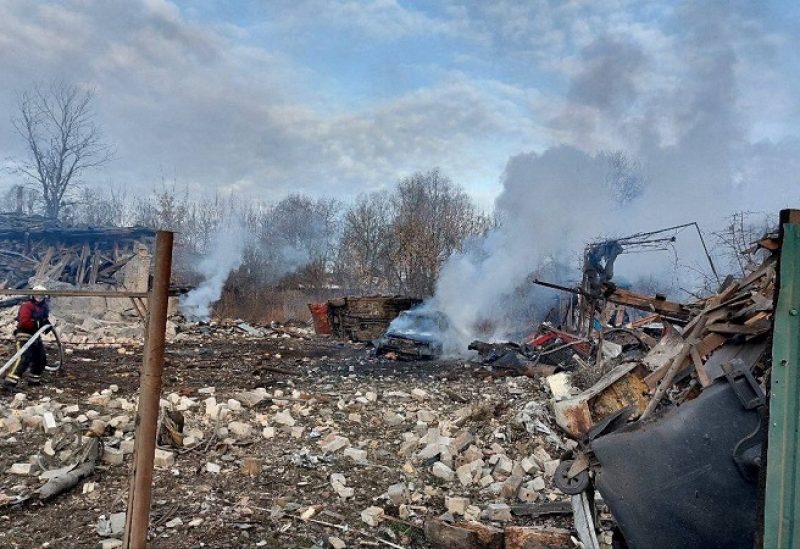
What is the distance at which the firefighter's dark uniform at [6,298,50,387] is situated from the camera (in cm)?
864

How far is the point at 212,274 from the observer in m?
27.3

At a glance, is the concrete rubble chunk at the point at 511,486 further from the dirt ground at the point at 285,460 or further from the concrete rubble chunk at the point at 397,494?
the concrete rubble chunk at the point at 397,494

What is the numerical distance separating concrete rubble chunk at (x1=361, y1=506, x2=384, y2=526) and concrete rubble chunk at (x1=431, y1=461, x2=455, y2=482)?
41.4 inches

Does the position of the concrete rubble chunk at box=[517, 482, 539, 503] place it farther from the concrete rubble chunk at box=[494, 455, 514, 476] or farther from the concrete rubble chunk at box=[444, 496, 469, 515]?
the concrete rubble chunk at box=[444, 496, 469, 515]

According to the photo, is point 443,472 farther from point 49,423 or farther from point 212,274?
point 212,274

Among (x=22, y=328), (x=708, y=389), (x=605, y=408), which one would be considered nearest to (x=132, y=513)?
(x=708, y=389)

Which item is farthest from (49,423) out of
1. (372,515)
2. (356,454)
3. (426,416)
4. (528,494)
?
(528,494)

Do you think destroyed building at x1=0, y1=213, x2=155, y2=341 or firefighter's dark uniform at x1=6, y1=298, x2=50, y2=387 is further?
destroyed building at x1=0, y1=213, x2=155, y2=341

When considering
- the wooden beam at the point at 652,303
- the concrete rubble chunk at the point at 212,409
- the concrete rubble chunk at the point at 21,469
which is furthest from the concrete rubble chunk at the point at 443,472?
the concrete rubble chunk at the point at 21,469

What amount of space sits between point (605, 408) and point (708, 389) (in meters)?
3.99

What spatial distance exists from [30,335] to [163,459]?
Answer: 5204 millimetres

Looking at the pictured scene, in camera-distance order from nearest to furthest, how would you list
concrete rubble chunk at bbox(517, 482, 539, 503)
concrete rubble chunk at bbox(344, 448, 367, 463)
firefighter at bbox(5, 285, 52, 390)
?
concrete rubble chunk at bbox(517, 482, 539, 503) < concrete rubble chunk at bbox(344, 448, 367, 463) < firefighter at bbox(5, 285, 52, 390)

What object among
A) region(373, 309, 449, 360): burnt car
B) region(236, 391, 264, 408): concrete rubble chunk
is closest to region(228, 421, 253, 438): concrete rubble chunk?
region(236, 391, 264, 408): concrete rubble chunk

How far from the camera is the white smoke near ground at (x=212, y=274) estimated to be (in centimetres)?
2406
